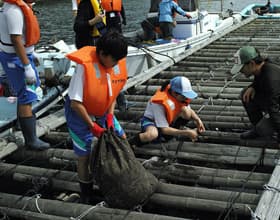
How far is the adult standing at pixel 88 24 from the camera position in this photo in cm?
618

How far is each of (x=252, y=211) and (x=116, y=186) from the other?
3.55 feet

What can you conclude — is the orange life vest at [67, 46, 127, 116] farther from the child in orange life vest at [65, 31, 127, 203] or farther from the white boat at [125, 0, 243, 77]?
the white boat at [125, 0, 243, 77]

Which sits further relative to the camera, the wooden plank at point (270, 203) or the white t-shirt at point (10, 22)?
the white t-shirt at point (10, 22)

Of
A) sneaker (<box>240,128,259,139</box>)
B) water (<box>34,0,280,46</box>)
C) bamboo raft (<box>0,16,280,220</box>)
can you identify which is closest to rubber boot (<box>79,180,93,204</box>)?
bamboo raft (<box>0,16,280,220</box>)

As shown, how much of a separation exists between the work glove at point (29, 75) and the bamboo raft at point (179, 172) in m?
0.86

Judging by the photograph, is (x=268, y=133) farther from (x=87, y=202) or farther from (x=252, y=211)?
(x=87, y=202)

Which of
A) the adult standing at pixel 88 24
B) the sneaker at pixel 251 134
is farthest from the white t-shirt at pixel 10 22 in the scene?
the sneaker at pixel 251 134

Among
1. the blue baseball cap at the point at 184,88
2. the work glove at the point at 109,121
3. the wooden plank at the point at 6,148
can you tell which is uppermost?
the blue baseball cap at the point at 184,88

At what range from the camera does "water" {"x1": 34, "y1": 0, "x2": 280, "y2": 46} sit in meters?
21.6

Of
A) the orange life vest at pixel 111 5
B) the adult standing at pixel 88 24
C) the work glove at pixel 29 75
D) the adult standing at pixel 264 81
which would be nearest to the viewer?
the adult standing at pixel 264 81

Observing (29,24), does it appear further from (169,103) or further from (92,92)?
(169,103)

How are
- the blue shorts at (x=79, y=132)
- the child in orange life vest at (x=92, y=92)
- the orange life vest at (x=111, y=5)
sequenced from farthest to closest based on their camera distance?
the orange life vest at (x=111, y=5) → the blue shorts at (x=79, y=132) → the child in orange life vest at (x=92, y=92)

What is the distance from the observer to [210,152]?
446 centimetres

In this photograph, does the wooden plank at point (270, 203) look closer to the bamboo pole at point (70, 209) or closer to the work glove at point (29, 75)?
the bamboo pole at point (70, 209)
